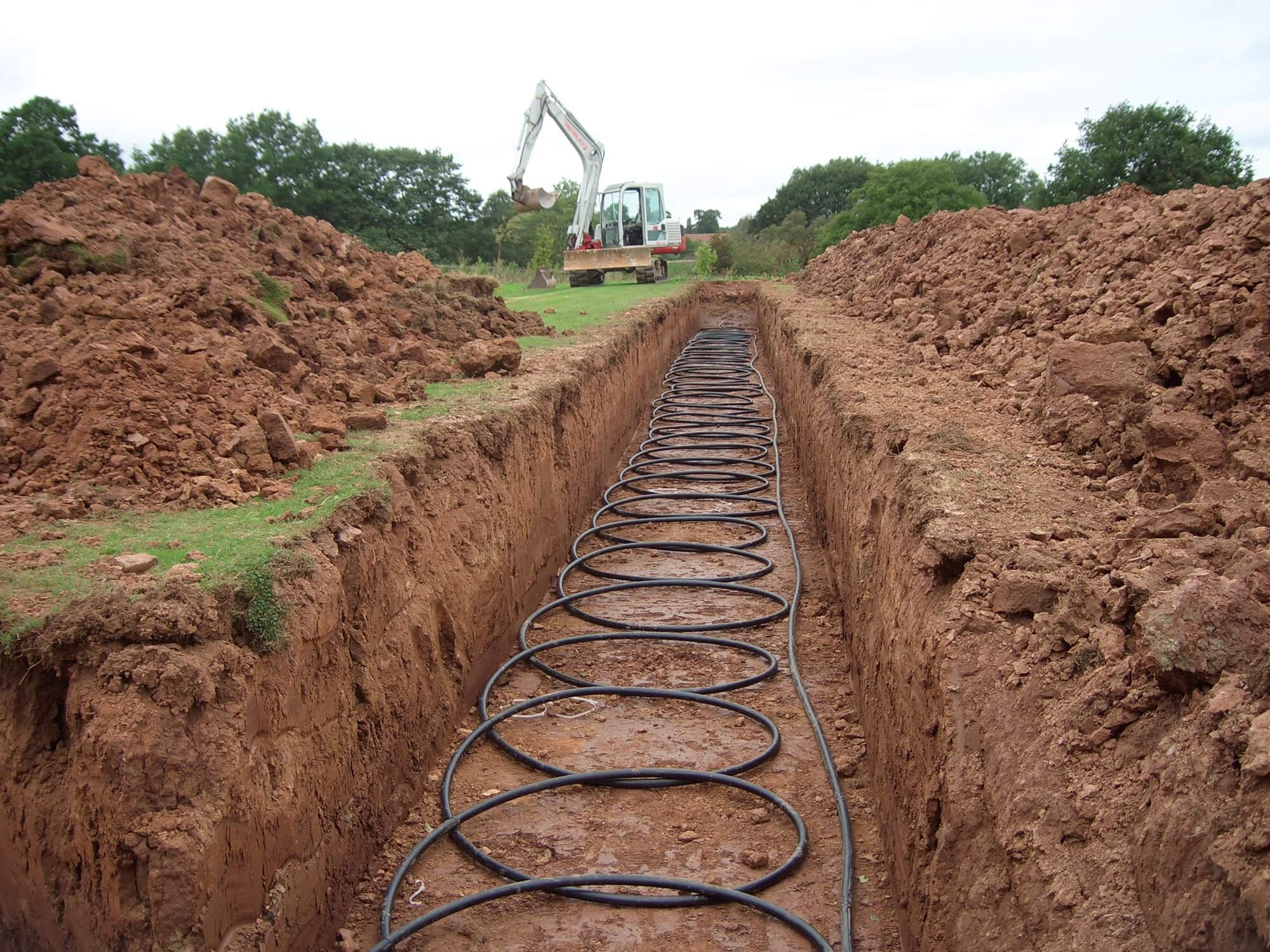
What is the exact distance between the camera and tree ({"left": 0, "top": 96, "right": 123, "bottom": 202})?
17.8m

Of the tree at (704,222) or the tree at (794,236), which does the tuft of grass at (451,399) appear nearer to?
the tree at (794,236)

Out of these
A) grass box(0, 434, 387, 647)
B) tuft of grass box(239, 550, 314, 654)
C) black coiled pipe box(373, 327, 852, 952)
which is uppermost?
grass box(0, 434, 387, 647)

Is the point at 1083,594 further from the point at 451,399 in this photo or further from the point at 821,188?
the point at 821,188

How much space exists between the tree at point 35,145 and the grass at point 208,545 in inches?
674

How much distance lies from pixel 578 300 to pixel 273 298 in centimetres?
1136

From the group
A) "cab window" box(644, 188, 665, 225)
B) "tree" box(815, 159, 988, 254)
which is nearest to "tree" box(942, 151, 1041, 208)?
"tree" box(815, 159, 988, 254)

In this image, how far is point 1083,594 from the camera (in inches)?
101

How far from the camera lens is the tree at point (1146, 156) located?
25344mm

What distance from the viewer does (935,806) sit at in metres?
2.88

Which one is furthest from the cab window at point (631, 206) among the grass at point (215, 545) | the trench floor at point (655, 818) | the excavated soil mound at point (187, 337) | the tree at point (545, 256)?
the grass at point (215, 545)

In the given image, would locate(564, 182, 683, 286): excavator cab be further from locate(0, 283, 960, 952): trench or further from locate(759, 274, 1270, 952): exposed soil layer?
locate(759, 274, 1270, 952): exposed soil layer

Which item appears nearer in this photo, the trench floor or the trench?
the trench

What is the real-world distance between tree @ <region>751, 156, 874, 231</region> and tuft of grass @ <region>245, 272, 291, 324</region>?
51.1 meters

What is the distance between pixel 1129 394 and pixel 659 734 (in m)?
2.72
